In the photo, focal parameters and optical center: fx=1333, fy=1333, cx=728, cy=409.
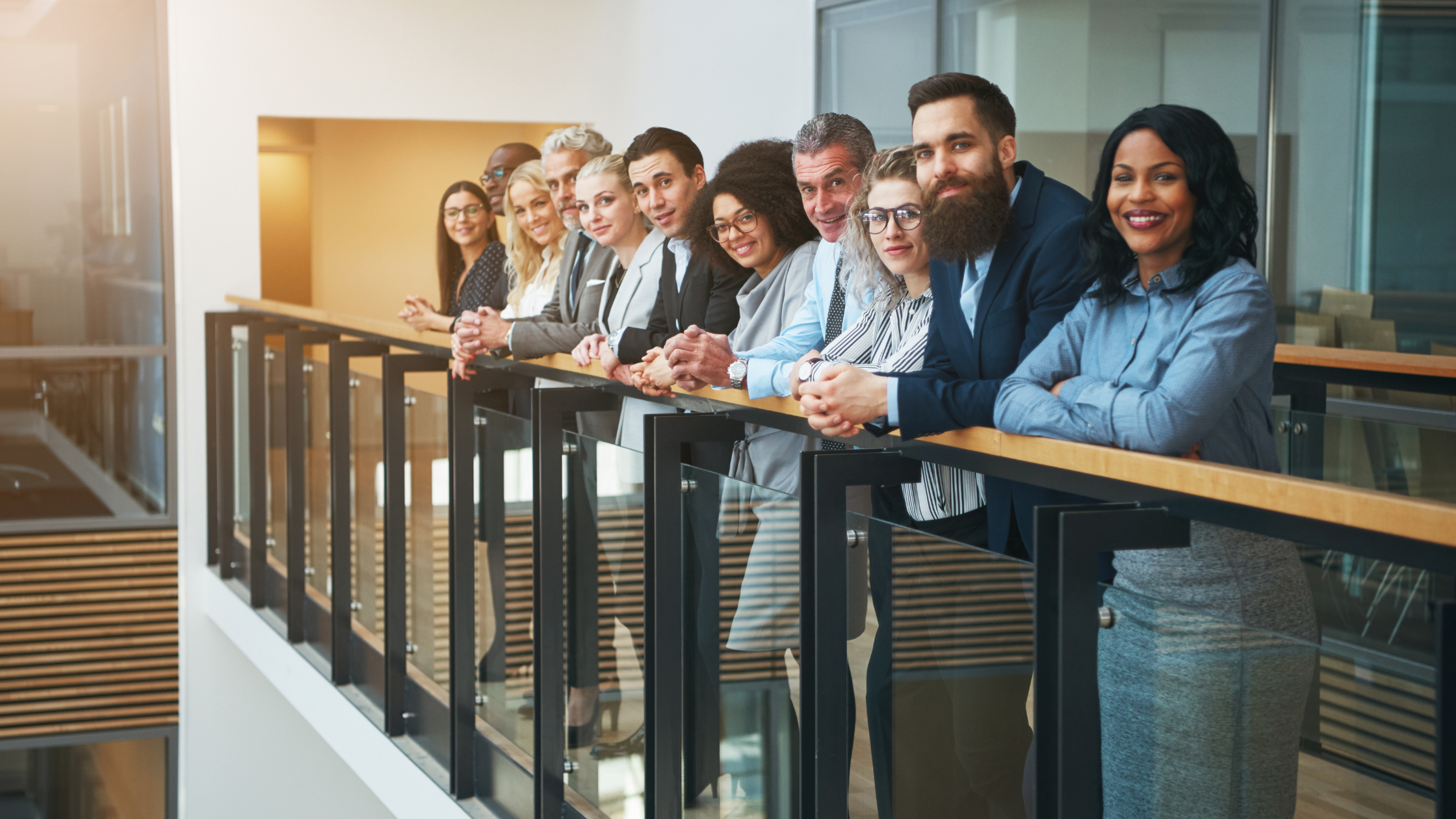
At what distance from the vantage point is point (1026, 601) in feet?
5.18

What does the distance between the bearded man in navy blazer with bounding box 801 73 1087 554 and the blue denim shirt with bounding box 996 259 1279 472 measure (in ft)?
0.42

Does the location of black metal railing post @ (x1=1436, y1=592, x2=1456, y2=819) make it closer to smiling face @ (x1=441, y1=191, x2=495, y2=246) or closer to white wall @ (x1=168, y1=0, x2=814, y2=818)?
smiling face @ (x1=441, y1=191, x2=495, y2=246)

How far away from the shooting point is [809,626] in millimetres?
2162

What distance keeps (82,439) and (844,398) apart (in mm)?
6639

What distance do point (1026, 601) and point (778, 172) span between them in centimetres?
178

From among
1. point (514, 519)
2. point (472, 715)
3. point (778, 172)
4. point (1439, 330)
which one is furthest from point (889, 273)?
point (1439, 330)

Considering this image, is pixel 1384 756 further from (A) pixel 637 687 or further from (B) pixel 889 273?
(A) pixel 637 687

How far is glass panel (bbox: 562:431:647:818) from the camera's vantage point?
2.94 m

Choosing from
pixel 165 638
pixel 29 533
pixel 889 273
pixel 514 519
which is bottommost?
pixel 165 638

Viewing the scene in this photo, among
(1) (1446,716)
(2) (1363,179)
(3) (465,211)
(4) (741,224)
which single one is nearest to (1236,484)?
(1) (1446,716)

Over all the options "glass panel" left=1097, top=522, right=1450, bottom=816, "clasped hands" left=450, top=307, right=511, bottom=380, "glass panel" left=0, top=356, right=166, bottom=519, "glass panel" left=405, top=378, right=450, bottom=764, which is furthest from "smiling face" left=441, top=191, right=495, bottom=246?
"glass panel" left=1097, top=522, right=1450, bottom=816

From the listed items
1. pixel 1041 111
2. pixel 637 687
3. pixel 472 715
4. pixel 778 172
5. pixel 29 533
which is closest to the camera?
pixel 637 687

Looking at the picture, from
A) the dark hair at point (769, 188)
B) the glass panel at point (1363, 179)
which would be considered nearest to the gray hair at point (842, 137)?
the dark hair at point (769, 188)

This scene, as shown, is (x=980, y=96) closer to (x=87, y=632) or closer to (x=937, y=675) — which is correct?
(x=937, y=675)
